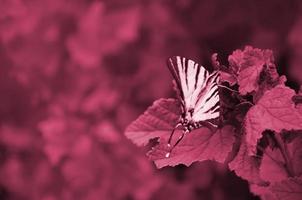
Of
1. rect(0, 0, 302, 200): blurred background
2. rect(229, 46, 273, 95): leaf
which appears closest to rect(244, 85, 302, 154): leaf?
rect(229, 46, 273, 95): leaf

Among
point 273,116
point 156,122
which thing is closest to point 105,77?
point 156,122

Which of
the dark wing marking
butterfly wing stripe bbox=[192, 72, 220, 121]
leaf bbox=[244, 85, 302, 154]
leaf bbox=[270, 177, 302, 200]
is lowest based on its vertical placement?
leaf bbox=[270, 177, 302, 200]

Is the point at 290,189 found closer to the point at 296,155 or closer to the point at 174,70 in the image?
the point at 296,155

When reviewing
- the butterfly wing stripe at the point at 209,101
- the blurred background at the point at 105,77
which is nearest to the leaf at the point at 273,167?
the butterfly wing stripe at the point at 209,101

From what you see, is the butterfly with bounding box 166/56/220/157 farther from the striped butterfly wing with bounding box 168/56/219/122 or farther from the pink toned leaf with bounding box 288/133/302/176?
the pink toned leaf with bounding box 288/133/302/176

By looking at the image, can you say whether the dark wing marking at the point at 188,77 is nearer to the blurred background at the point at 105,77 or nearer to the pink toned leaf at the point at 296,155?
the pink toned leaf at the point at 296,155

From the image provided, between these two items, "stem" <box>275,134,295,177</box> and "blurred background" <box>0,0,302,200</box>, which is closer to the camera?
"stem" <box>275,134,295,177</box>
